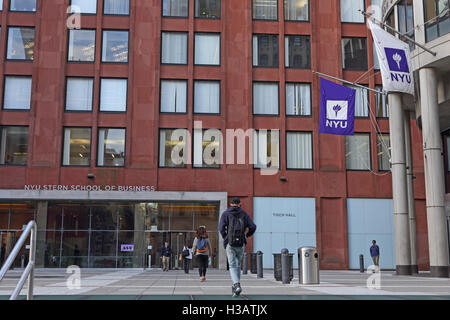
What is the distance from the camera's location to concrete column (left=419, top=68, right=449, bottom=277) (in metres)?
22.3

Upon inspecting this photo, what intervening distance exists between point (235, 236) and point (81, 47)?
26.4 meters

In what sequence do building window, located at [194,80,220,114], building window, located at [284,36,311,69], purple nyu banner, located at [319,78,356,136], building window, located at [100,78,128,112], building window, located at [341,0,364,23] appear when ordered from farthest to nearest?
building window, located at [341,0,364,23], building window, located at [284,36,311,69], building window, located at [194,80,220,114], building window, located at [100,78,128,112], purple nyu banner, located at [319,78,356,136]

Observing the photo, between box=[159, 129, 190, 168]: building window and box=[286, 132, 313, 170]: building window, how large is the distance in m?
6.33

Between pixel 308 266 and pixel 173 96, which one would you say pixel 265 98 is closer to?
pixel 173 96

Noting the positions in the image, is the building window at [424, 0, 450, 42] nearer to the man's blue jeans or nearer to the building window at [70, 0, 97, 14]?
the man's blue jeans

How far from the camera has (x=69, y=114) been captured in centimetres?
3259

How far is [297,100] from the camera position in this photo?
34.0 metres

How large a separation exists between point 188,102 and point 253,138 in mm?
4600

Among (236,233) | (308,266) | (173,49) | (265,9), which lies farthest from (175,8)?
(236,233)

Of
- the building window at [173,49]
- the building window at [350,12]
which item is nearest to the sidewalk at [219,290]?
the building window at [173,49]

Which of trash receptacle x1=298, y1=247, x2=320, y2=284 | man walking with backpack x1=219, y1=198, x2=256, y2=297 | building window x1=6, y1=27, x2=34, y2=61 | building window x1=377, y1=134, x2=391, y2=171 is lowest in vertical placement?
trash receptacle x1=298, y1=247, x2=320, y2=284

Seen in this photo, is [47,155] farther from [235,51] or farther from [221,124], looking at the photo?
[235,51]

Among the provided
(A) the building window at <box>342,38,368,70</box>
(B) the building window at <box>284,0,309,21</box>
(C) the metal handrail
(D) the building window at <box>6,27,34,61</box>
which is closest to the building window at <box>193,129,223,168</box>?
(B) the building window at <box>284,0,309,21</box>

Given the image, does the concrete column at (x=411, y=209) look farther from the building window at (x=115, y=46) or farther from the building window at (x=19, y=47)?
the building window at (x=19, y=47)
